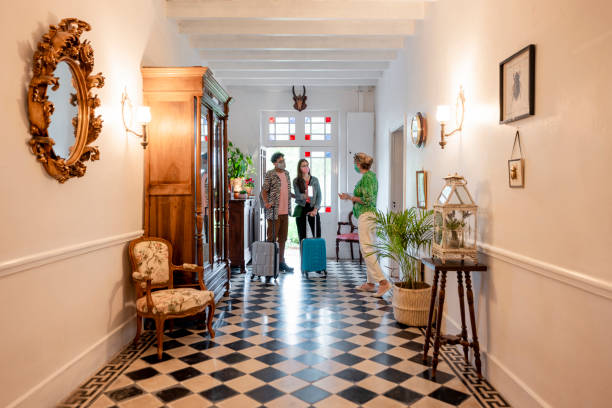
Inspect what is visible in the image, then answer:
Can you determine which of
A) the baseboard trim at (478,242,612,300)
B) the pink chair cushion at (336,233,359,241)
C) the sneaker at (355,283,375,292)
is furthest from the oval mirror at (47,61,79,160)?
the pink chair cushion at (336,233,359,241)

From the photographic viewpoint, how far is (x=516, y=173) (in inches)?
109

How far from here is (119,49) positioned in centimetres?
373

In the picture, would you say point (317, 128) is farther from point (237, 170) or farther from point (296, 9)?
point (296, 9)

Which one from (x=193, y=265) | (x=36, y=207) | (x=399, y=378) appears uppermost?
(x=36, y=207)

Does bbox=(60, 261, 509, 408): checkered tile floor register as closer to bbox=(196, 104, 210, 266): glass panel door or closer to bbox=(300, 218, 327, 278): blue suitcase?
bbox=(196, 104, 210, 266): glass panel door

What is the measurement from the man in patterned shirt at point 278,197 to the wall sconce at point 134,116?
2896 mm

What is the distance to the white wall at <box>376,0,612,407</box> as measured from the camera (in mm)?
2010

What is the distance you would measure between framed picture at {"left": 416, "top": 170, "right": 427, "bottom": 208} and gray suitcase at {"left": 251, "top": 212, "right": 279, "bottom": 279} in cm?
221

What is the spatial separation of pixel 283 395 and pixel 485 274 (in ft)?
5.44

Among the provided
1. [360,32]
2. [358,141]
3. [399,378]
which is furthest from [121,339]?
[358,141]

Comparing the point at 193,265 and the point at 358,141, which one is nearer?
the point at 193,265

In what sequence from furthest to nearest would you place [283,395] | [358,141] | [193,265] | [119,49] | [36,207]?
[358,141] → [193,265] → [119,49] → [283,395] → [36,207]

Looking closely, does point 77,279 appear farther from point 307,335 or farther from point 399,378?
point 399,378

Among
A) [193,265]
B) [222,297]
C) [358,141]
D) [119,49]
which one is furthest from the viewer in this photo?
[358,141]
